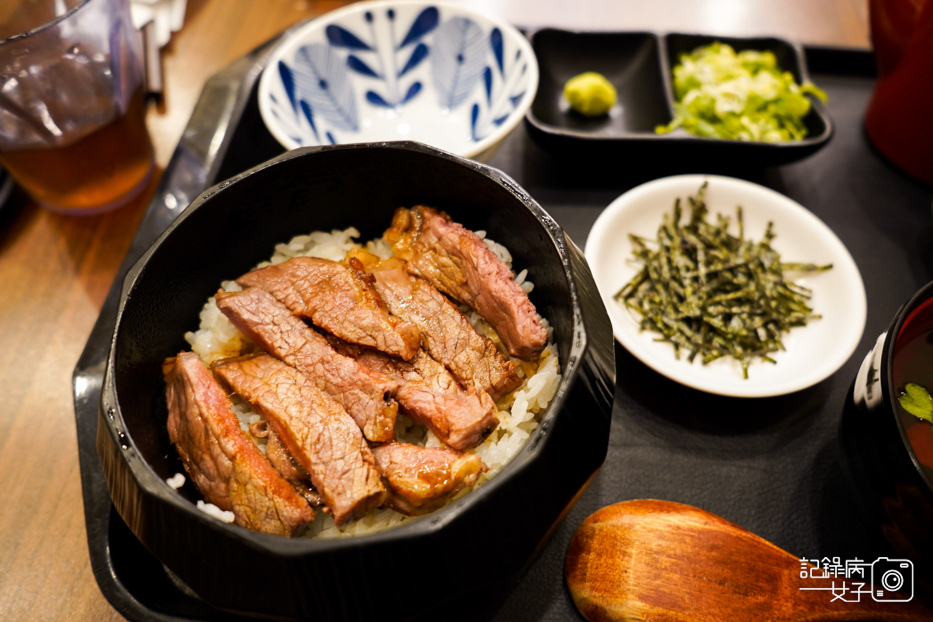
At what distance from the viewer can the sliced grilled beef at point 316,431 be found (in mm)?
1150

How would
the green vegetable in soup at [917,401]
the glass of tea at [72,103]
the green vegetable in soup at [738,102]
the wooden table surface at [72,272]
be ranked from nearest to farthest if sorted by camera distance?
the green vegetable in soup at [917,401] → the wooden table surface at [72,272] → the glass of tea at [72,103] → the green vegetable in soup at [738,102]

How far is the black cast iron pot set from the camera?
100cm

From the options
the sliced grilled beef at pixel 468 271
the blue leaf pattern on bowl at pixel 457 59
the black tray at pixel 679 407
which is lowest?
the black tray at pixel 679 407

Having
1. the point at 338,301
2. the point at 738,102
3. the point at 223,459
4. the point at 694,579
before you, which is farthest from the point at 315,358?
the point at 738,102

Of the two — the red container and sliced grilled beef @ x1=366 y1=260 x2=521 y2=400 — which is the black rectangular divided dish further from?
sliced grilled beef @ x1=366 y1=260 x2=521 y2=400

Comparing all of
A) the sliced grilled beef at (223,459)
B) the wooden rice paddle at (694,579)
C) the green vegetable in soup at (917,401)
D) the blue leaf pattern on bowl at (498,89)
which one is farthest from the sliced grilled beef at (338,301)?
the green vegetable in soup at (917,401)

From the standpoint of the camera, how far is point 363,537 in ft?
3.17

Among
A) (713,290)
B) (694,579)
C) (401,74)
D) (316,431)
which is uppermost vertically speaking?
(401,74)

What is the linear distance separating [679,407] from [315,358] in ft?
3.47

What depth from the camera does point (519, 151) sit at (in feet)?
A: 7.69

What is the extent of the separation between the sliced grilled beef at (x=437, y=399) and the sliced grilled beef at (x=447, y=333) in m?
0.03

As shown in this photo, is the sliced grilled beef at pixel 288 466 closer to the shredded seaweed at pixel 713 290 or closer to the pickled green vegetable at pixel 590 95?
the shredded seaweed at pixel 713 290

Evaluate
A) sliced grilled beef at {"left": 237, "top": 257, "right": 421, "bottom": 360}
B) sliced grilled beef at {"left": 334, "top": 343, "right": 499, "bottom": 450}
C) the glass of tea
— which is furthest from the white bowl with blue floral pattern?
sliced grilled beef at {"left": 334, "top": 343, "right": 499, "bottom": 450}

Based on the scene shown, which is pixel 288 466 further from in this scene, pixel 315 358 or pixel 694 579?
pixel 694 579
